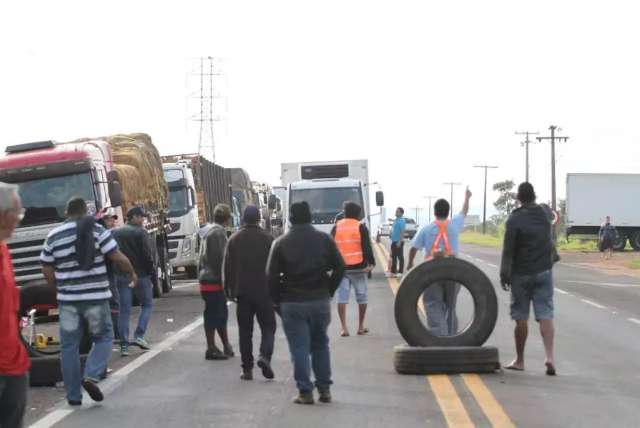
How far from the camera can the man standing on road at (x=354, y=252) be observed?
14.5 metres

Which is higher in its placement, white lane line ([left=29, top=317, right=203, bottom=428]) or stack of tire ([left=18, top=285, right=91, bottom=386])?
stack of tire ([left=18, top=285, right=91, bottom=386])

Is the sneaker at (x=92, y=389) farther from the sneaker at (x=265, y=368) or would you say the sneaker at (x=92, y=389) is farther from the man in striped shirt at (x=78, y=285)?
the sneaker at (x=265, y=368)

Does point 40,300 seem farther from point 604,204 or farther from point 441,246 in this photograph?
point 604,204

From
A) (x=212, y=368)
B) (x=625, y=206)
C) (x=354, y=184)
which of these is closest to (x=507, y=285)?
(x=212, y=368)

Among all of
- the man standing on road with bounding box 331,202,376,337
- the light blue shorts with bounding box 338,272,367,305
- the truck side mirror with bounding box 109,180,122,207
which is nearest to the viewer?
the man standing on road with bounding box 331,202,376,337

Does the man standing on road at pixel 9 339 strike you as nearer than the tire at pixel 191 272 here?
Yes

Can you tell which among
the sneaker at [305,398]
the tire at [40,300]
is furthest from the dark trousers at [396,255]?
the sneaker at [305,398]

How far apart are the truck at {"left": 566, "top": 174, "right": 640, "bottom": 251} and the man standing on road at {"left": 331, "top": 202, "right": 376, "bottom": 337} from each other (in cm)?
4549

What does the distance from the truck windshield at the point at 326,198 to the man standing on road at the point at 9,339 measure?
21845 mm

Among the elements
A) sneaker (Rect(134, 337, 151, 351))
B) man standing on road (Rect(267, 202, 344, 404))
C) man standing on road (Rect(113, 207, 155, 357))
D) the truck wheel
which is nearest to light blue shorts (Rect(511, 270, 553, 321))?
man standing on road (Rect(267, 202, 344, 404))

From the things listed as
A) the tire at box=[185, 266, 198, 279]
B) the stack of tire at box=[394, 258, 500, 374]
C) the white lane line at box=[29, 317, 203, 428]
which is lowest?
the tire at box=[185, 266, 198, 279]

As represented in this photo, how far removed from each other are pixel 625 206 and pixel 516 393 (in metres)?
51.2

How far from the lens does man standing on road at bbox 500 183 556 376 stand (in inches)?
436

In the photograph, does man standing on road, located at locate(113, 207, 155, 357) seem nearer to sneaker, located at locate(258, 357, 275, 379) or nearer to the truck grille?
sneaker, located at locate(258, 357, 275, 379)
